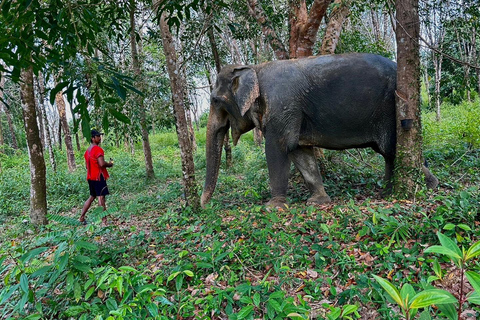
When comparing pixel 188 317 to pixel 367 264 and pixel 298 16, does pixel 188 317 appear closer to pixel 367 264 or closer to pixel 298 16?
pixel 367 264

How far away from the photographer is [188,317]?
8.63ft

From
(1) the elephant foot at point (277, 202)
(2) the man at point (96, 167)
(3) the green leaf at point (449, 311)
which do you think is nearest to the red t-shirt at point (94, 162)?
(2) the man at point (96, 167)

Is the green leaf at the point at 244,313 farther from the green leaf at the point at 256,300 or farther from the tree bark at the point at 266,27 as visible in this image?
the tree bark at the point at 266,27

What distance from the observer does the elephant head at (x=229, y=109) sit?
5.09 meters

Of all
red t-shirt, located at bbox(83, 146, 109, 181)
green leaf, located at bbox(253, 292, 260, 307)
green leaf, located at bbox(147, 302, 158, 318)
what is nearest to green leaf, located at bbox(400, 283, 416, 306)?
green leaf, located at bbox(253, 292, 260, 307)

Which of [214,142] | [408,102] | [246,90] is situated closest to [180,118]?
[214,142]

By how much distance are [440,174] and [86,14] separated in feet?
18.7

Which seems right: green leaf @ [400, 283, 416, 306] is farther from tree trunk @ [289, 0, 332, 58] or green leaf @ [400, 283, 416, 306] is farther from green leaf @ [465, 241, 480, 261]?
tree trunk @ [289, 0, 332, 58]

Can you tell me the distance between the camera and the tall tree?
4.12 meters

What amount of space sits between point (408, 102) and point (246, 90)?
2261mm

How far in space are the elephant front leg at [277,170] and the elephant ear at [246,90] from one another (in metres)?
0.62

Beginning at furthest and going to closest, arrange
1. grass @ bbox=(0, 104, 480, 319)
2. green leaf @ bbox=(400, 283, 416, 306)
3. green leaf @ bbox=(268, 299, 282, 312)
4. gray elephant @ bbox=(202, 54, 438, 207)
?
gray elephant @ bbox=(202, 54, 438, 207) < grass @ bbox=(0, 104, 480, 319) < green leaf @ bbox=(268, 299, 282, 312) < green leaf @ bbox=(400, 283, 416, 306)

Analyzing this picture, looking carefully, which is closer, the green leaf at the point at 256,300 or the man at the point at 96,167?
the green leaf at the point at 256,300

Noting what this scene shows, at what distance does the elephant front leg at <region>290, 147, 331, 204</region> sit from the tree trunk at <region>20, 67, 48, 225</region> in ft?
14.9
